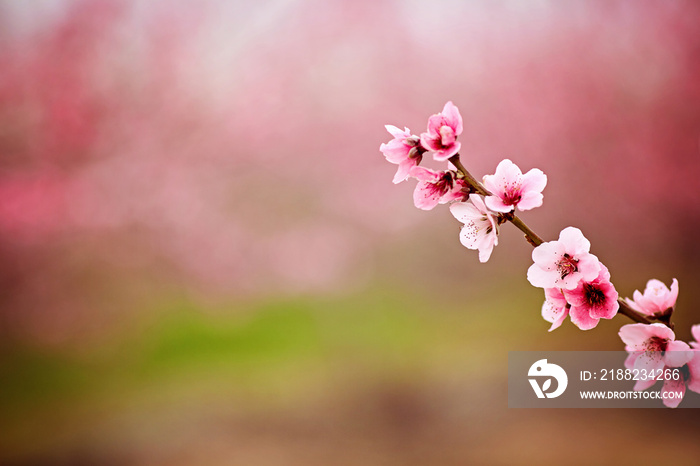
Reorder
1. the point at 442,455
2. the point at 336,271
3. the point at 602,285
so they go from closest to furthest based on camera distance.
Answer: the point at 602,285 → the point at 442,455 → the point at 336,271

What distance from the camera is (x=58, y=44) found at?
185 centimetres

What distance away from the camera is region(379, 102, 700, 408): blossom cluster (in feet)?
1.48

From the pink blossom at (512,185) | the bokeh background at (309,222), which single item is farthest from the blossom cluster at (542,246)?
the bokeh background at (309,222)

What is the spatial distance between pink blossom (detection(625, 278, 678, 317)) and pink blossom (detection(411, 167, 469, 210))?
203 mm

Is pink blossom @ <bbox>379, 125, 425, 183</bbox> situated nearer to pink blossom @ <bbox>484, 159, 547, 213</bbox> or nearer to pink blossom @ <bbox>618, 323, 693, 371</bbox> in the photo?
pink blossom @ <bbox>484, 159, 547, 213</bbox>

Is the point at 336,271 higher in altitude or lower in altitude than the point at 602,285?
higher

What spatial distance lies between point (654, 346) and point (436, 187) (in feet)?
0.73

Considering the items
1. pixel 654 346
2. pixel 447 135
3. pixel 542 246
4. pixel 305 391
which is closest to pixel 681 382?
pixel 654 346

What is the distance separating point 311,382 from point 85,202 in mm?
991

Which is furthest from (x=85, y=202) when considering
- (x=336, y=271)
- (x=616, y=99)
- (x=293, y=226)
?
(x=616, y=99)

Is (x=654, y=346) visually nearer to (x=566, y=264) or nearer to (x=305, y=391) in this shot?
(x=566, y=264)

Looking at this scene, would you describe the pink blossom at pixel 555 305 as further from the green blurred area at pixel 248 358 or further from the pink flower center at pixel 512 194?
the green blurred area at pixel 248 358

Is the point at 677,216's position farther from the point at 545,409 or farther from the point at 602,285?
the point at 602,285

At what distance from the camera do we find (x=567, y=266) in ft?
1.51
